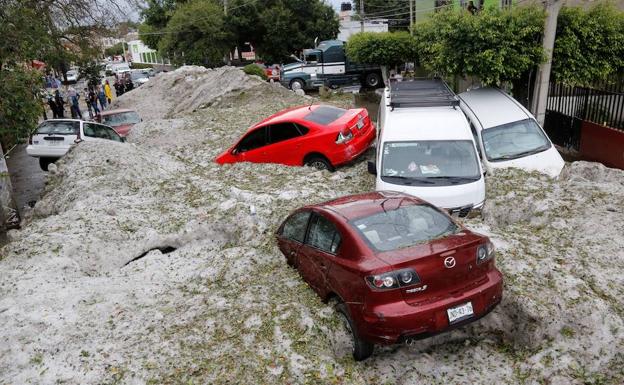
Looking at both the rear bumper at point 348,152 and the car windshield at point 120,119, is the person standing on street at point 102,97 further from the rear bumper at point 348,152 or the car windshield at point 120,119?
the rear bumper at point 348,152

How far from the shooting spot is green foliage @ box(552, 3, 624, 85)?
513 inches

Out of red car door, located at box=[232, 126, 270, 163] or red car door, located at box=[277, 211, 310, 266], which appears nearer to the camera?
red car door, located at box=[277, 211, 310, 266]

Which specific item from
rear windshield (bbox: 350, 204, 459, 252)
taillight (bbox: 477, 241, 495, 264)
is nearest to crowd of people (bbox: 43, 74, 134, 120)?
rear windshield (bbox: 350, 204, 459, 252)

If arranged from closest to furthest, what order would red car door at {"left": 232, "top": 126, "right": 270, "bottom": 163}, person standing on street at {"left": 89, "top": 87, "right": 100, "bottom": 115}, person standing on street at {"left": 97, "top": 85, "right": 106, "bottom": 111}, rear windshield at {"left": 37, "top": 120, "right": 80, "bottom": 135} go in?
red car door at {"left": 232, "top": 126, "right": 270, "bottom": 163} < rear windshield at {"left": 37, "top": 120, "right": 80, "bottom": 135} < person standing on street at {"left": 89, "top": 87, "right": 100, "bottom": 115} < person standing on street at {"left": 97, "top": 85, "right": 106, "bottom": 111}

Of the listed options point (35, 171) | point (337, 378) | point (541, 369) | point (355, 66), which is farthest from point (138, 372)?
point (355, 66)

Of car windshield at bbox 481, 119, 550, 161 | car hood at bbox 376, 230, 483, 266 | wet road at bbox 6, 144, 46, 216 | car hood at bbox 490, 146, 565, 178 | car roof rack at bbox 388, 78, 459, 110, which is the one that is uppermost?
car roof rack at bbox 388, 78, 459, 110

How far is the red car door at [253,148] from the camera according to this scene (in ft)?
38.5

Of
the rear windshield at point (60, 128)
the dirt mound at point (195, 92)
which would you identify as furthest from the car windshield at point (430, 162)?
the dirt mound at point (195, 92)

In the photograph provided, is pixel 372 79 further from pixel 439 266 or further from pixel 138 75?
pixel 439 266

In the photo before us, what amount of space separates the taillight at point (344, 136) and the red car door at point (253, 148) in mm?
1846

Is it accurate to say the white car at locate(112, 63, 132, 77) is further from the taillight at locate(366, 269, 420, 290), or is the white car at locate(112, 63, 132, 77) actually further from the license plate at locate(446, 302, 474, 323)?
the license plate at locate(446, 302, 474, 323)

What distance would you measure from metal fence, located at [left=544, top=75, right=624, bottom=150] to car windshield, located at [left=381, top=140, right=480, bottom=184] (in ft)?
18.3

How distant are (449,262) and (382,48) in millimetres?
23484

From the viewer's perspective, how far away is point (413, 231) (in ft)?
17.2
